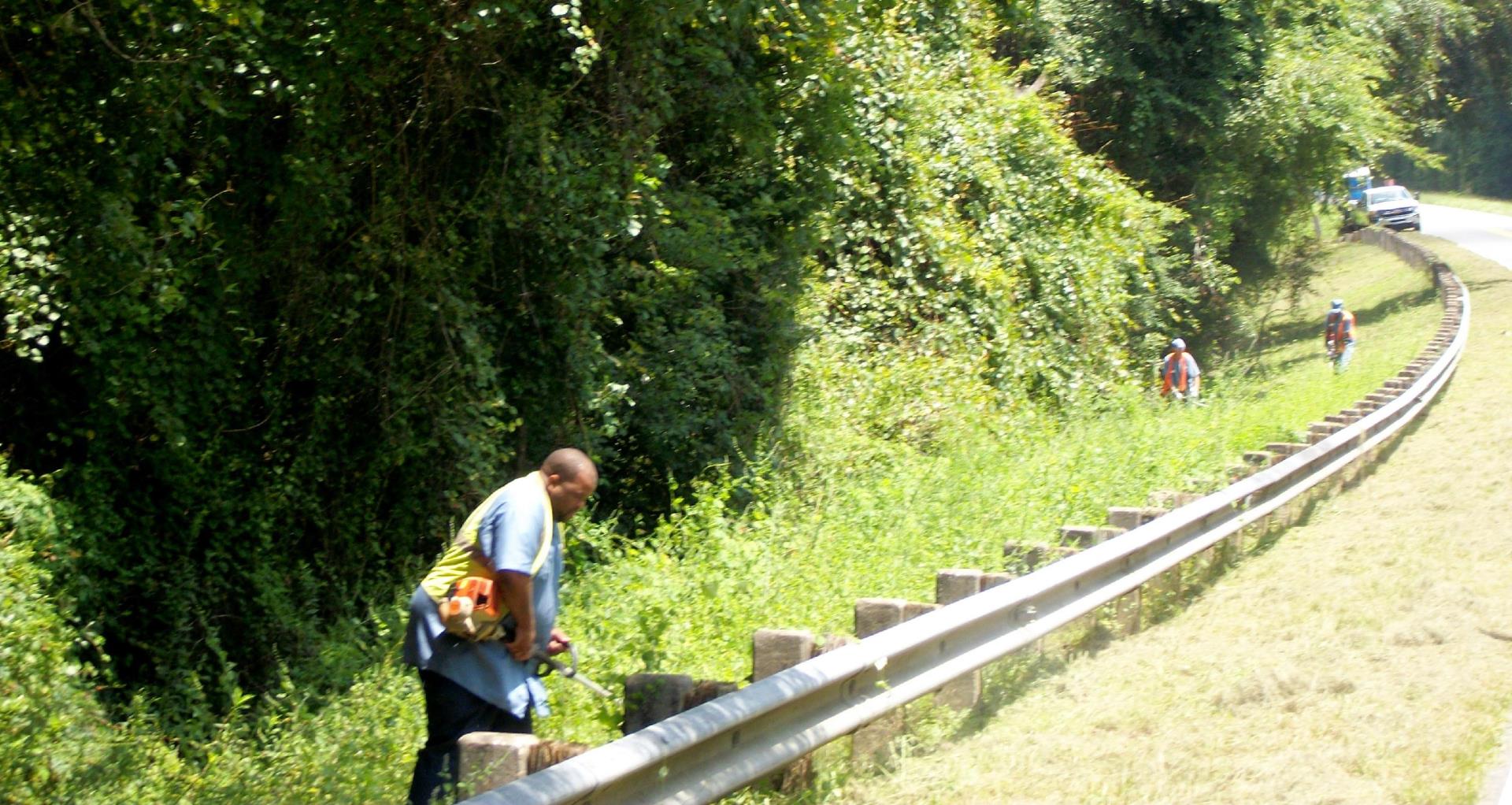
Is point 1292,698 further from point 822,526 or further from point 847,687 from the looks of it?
point 822,526

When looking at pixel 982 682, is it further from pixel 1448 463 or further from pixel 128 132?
pixel 1448 463

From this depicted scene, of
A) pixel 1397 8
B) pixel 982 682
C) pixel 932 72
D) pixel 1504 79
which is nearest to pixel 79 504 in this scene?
pixel 982 682

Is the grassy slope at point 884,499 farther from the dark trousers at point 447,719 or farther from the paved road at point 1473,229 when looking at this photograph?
the paved road at point 1473,229

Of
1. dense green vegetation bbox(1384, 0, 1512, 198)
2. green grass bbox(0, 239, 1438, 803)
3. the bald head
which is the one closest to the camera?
the bald head

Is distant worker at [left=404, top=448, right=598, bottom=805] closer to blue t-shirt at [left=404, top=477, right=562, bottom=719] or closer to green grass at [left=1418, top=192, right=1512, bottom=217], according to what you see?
blue t-shirt at [left=404, top=477, right=562, bottom=719]

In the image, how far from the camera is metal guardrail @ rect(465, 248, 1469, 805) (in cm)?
445

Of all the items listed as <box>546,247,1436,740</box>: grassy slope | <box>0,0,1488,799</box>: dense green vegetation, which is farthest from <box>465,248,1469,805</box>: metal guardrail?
<box>0,0,1488,799</box>: dense green vegetation

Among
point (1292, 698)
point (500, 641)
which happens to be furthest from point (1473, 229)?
point (500, 641)

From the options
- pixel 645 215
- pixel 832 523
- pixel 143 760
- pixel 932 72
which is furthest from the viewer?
pixel 932 72

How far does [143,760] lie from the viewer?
812 cm

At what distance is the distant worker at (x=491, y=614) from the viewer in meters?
5.43

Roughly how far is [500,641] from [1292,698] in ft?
12.4

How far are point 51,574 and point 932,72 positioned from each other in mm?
12872

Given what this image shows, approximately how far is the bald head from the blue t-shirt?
0.25 feet
